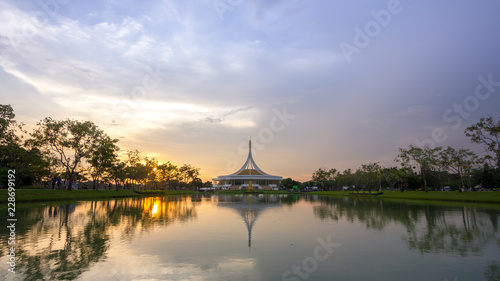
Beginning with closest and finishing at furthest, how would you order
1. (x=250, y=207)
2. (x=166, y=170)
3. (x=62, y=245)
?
(x=62, y=245) < (x=250, y=207) < (x=166, y=170)

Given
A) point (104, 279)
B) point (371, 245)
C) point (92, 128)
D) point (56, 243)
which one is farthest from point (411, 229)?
point (92, 128)

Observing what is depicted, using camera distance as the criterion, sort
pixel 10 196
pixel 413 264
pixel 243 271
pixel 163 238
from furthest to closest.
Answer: pixel 10 196, pixel 163 238, pixel 413 264, pixel 243 271

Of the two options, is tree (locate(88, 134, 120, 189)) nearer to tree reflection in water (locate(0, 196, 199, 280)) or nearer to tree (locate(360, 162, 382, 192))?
tree reflection in water (locate(0, 196, 199, 280))

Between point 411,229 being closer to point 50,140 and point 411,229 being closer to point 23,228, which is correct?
point 23,228

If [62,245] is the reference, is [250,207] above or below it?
below

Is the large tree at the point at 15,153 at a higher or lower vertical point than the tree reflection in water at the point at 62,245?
higher

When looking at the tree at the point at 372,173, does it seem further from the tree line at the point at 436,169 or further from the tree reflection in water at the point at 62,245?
the tree reflection in water at the point at 62,245

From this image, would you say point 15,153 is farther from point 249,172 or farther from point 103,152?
point 249,172

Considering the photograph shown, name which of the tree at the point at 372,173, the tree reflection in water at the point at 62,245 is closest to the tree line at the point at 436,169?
the tree at the point at 372,173

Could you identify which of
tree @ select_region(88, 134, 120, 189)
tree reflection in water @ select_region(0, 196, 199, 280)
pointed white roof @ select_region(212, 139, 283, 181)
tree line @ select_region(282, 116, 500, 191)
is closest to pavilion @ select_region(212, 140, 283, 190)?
pointed white roof @ select_region(212, 139, 283, 181)

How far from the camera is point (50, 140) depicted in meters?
33.0

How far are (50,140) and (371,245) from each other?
118 feet

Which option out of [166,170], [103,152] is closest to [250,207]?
[103,152]

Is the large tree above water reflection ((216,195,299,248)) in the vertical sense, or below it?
above
